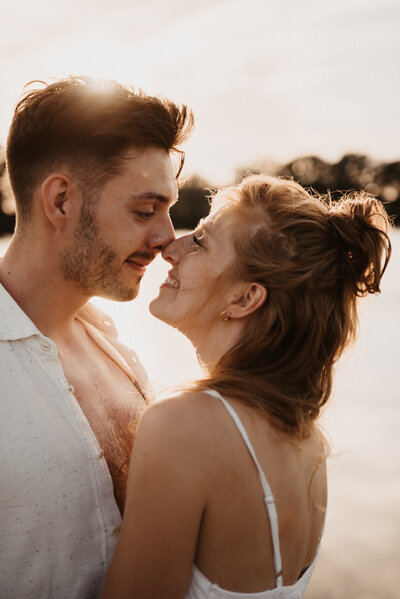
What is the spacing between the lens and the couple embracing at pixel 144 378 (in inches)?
75.7

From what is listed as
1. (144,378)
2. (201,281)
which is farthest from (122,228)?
(144,378)

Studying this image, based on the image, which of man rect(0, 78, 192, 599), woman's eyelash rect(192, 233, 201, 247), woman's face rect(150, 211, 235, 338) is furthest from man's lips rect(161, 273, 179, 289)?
man rect(0, 78, 192, 599)

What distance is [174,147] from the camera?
3.11m

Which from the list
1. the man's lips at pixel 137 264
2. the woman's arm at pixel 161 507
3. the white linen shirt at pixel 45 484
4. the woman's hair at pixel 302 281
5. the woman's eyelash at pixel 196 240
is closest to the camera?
the woman's arm at pixel 161 507

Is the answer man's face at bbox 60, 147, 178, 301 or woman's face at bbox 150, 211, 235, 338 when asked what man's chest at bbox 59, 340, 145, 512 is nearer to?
man's face at bbox 60, 147, 178, 301

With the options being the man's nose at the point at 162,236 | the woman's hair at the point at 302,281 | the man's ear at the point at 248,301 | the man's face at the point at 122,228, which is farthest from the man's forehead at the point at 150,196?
the man's ear at the point at 248,301

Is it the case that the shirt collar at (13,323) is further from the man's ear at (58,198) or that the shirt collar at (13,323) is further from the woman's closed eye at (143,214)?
the woman's closed eye at (143,214)

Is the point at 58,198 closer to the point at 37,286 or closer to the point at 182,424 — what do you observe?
the point at 37,286

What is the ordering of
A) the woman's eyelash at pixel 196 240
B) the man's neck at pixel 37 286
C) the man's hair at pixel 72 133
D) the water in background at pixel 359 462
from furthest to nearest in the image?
the water in background at pixel 359 462 < the man's hair at pixel 72 133 < the man's neck at pixel 37 286 < the woman's eyelash at pixel 196 240

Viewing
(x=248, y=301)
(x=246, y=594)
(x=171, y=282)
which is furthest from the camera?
(x=171, y=282)

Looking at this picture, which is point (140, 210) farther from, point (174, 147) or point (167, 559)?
point (167, 559)

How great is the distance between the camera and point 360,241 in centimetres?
234

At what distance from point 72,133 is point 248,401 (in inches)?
59.7

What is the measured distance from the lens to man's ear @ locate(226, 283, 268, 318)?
231 centimetres
